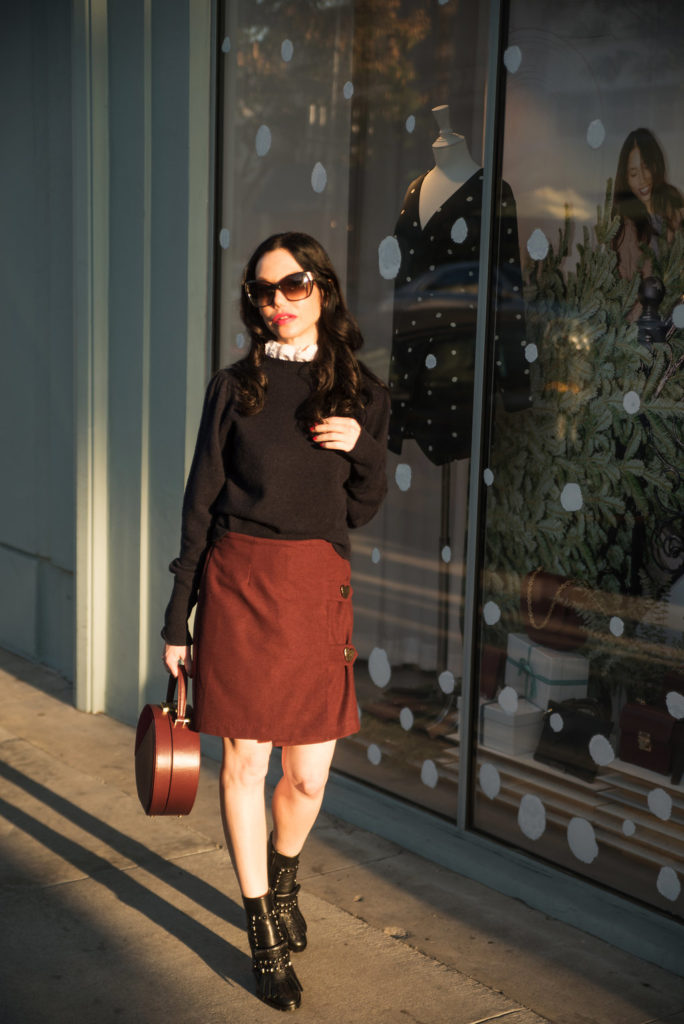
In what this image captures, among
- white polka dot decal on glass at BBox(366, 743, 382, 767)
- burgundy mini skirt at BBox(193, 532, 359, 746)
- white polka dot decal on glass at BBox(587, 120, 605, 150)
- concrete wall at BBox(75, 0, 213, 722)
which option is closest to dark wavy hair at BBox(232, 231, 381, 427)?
burgundy mini skirt at BBox(193, 532, 359, 746)

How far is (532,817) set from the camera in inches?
153

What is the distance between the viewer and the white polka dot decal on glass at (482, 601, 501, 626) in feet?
13.1

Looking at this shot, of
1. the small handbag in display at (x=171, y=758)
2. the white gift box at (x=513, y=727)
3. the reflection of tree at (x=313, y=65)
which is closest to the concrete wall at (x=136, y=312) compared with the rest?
the reflection of tree at (x=313, y=65)

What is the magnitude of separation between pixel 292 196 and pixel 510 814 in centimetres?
253

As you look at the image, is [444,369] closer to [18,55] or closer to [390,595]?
[390,595]

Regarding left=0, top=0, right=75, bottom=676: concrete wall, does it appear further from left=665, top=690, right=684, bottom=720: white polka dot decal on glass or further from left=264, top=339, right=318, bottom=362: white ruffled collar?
left=665, top=690, right=684, bottom=720: white polka dot decal on glass

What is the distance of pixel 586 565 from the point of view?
3.71 metres

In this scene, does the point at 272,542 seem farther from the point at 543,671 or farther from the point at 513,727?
the point at 513,727

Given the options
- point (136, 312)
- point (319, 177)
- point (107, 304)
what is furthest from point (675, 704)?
point (107, 304)

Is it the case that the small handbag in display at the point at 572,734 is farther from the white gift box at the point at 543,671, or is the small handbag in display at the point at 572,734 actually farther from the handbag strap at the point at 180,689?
the handbag strap at the point at 180,689

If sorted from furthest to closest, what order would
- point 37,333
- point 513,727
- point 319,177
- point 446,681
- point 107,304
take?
point 37,333
point 107,304
point 319,177
point 446,681
point 513,727

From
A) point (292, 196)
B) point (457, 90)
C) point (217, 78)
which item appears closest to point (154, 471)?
point (292, 196)

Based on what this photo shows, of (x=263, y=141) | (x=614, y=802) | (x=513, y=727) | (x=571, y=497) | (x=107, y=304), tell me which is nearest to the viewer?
(x=614, y=802)

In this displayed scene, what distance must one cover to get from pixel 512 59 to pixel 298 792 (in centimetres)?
239
